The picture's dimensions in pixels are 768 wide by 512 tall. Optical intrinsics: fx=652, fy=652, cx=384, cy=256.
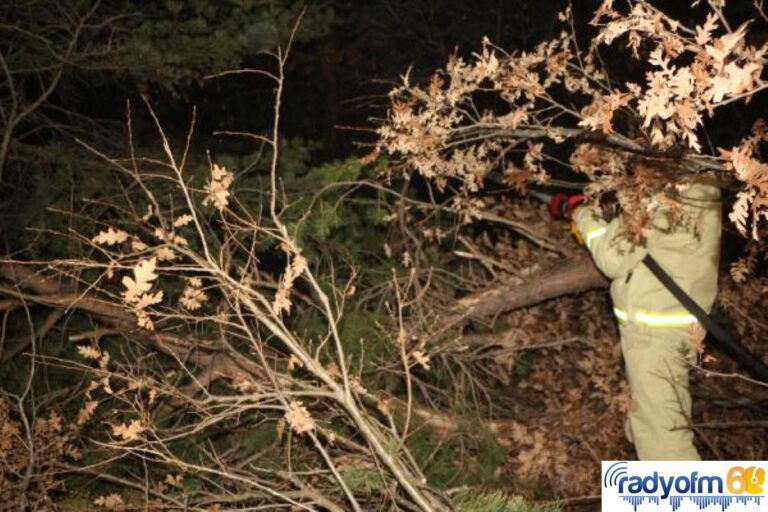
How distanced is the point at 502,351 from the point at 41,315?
13.7ft

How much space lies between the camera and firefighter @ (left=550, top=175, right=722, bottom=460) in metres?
4.00

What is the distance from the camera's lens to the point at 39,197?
5066 mm

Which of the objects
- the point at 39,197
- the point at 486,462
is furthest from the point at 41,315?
the point at 486,462

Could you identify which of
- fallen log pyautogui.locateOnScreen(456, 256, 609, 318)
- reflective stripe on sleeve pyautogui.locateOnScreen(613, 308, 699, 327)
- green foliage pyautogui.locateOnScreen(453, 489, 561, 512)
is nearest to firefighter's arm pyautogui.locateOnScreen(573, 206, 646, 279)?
reflective stripe on sleeve pyautogui.locateOnScreen(613, 308, 699, 327)

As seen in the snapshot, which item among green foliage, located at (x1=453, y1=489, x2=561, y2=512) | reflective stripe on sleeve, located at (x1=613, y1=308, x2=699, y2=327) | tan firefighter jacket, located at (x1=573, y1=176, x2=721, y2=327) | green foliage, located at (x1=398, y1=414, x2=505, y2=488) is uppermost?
tan firefighter jacket, located at (x1=573, y1=176, x2=721, y2=327)

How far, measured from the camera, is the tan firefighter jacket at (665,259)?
3.92m

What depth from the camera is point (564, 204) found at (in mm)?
4730

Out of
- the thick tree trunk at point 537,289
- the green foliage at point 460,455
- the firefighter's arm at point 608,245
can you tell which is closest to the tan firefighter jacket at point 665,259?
the firefighter's arm at point 608,245

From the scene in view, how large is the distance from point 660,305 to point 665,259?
0.97 ft

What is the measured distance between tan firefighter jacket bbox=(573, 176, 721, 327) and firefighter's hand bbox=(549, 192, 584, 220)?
37 centimetres

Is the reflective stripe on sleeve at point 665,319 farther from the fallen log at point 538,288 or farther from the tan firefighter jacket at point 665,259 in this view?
the fallen log at point 538,288

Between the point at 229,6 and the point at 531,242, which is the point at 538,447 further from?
the point at 229,6

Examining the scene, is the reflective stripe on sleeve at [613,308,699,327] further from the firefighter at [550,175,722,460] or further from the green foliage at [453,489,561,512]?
the green foliage at [453,489,561,512]

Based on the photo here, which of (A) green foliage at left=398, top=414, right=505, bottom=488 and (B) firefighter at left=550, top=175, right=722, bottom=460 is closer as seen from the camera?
(B) firefighter at left=550, top=175, right=722, bottom=460
